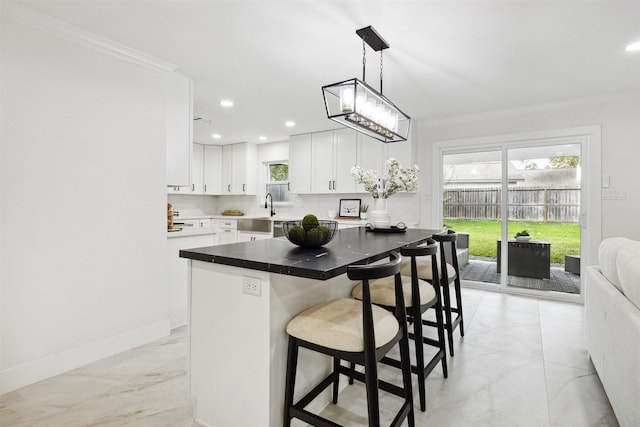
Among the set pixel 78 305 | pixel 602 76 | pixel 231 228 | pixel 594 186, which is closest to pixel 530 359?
pixel 594 186

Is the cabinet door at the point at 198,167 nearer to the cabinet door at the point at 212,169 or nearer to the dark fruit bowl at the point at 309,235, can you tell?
the cabinet door at the point at 212,169

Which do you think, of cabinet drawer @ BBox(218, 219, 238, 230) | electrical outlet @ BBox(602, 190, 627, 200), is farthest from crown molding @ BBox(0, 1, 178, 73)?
electrical outlet @ BBox(602, 190, 627, 200)

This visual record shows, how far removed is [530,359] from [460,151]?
3.03 m

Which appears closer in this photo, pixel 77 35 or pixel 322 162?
pixel 77 35

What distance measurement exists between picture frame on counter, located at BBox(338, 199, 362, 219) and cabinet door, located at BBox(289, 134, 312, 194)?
641 mm

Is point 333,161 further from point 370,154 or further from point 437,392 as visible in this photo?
point 437,392

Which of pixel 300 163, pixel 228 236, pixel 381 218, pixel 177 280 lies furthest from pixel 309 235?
pixel 228 236

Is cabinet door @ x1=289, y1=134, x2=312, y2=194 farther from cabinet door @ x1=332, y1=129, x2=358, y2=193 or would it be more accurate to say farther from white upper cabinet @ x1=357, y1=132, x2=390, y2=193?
white upper cabinet @ x1=357, y1=132, x2=390, y2=193

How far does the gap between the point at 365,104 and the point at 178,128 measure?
1.88 m

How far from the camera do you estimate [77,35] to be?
2307 mm

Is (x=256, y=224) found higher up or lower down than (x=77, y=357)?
higher up

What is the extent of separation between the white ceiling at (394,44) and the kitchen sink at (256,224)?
2.21 m

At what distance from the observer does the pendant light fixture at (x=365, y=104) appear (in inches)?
83.0

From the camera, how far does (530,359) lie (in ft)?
8.04
